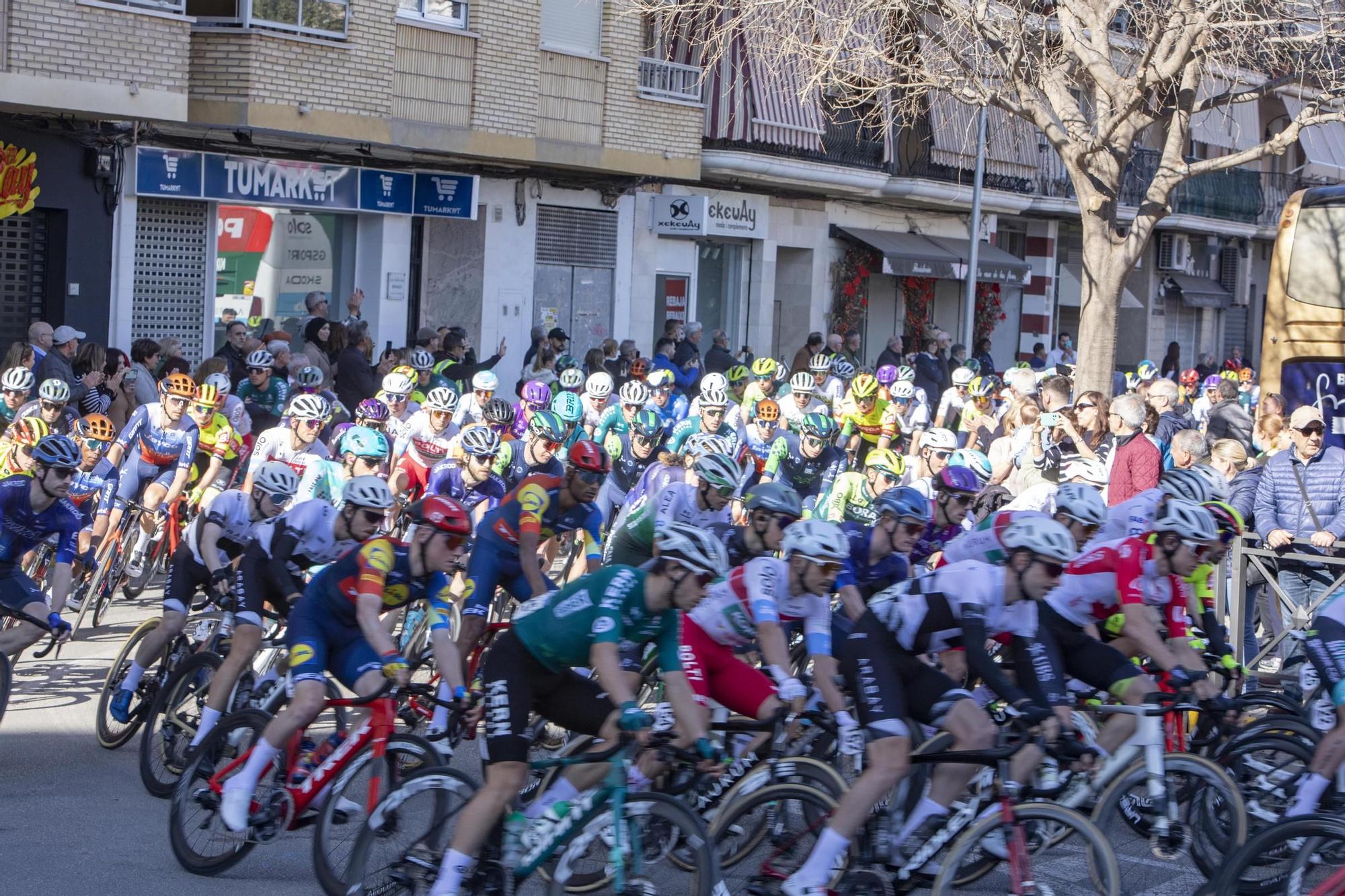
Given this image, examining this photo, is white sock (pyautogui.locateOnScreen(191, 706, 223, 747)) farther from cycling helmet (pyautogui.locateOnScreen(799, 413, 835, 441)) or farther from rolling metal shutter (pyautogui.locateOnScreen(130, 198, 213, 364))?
rolling metal shutter (pyautogui.locateOnScreen(130, 198, 213, 364))

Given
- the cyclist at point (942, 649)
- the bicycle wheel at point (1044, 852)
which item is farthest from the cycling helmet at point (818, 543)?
the bicycle wheel at point (1044, 852)

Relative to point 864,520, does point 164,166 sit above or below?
above

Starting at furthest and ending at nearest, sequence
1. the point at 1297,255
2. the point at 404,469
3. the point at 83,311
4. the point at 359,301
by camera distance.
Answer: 1. the point at 359,301
2. the point at 83,311
3. the point at 1297,255
4. the point at 404,469

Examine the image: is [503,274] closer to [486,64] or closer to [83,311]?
[486,64]

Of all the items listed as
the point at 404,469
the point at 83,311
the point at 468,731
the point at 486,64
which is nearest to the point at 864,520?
the point at 404,469

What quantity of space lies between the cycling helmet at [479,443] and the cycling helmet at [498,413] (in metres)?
1.93

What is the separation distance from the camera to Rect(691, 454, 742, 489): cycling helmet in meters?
9.45

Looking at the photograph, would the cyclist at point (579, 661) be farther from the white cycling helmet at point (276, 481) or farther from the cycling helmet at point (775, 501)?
the white cycling helmet at point (276, 481)

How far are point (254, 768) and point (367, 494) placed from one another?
4.49 feet

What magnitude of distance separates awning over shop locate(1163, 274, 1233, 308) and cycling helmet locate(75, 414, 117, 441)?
111 ft

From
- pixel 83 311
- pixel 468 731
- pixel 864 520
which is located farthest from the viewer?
pixel 83 311

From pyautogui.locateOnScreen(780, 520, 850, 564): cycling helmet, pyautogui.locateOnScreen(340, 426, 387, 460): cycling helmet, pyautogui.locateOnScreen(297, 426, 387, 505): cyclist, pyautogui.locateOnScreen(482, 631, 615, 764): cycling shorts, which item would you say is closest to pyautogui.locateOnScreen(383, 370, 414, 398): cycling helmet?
pyautogui.locateOnScreen(297, 426, 387, 505): cyclist

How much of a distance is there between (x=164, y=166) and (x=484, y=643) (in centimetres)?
1103

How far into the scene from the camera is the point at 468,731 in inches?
261
